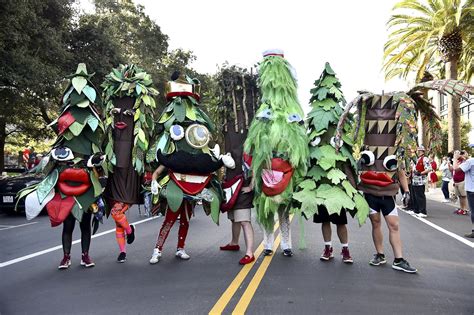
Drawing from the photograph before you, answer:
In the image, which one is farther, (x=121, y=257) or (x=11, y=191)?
(x=11, y=191)

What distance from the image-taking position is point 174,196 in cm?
604

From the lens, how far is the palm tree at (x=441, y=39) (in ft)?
57.0

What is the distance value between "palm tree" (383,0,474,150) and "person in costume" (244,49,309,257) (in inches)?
507

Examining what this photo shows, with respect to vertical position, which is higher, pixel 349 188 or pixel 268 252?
pixel 349 188

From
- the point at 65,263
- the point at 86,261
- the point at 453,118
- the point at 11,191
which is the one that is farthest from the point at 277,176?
the point at 453,118

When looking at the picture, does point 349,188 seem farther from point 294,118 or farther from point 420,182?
point 420,182

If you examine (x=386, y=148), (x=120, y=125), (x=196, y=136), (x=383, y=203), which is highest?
(x=120, y=125)

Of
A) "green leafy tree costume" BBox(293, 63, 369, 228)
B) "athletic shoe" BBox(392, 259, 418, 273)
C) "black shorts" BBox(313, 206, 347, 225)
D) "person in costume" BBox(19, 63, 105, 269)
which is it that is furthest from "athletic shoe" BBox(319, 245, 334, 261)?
"person in costume" BBox(19, 63, 105, 269)

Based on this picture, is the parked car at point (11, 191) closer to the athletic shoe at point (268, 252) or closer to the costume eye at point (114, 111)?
the costume eye at point (114, 111)

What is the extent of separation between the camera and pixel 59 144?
6.04 meters

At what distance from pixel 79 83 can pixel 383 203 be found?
4.42 meters

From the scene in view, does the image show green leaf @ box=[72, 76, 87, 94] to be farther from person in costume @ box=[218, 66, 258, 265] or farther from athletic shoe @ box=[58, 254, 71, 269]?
athletic shoe @ box=[58, 254, 71, 269]

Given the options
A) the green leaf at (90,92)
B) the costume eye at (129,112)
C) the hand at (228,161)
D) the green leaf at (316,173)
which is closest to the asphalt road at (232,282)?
the green leaf at (316,173)

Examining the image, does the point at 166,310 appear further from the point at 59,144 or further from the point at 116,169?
the point at 59,144
